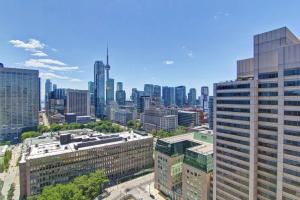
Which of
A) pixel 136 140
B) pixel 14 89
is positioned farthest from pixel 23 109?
pixel 136 140

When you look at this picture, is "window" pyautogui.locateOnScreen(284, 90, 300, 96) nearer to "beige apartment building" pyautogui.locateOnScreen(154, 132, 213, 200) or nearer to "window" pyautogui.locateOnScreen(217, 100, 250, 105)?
"window" pyautogui.locateOnScreen(217, 100, 250, 105)

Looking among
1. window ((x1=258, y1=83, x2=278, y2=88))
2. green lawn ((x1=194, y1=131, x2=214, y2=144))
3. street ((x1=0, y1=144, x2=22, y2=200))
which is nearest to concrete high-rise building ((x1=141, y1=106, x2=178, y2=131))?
green lawn ((x1=194, y1=131, x2=214, y2=144))

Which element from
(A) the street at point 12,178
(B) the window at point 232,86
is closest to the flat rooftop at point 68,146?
(A) the street at point 12,178

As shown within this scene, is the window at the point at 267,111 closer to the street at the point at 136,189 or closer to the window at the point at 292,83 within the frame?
the window at the point at 292,83

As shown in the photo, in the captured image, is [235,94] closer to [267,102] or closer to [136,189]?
[267,102]

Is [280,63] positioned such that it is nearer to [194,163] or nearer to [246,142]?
[246,142]

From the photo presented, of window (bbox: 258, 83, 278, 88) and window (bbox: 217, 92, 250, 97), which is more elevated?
window (bbox: 258, 83, 278, 88)

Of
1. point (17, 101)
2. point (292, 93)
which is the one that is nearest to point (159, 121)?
point (17, 101)
